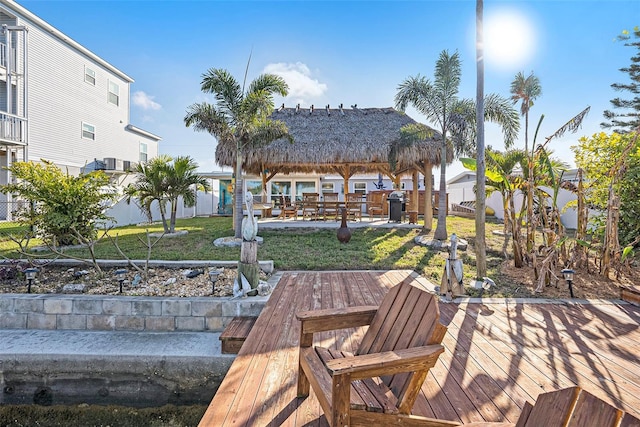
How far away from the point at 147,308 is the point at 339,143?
842 centimetres

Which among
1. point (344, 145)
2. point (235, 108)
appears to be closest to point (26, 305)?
point (235, 108)

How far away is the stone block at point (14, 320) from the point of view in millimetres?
4145

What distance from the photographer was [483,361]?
2.57 meters

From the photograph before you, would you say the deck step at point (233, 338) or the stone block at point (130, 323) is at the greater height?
the deck step at point (233, 338)

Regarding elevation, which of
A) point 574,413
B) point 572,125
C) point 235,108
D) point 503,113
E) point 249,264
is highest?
point 503,113

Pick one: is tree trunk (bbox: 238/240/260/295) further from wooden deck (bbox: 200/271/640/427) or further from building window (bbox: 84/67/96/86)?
building window (bbox: 84/67/96/86)

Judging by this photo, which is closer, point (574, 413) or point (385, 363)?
point (574, 413)

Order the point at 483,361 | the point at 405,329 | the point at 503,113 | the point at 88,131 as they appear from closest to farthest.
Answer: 1. the point at 405,329
2. the point at 483,361
3. the point at 503,113
4. the point at 88,131

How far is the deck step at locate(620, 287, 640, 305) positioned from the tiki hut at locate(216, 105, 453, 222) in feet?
19.1

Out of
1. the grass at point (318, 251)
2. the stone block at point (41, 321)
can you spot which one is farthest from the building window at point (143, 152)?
the stone block at point (41, 321)

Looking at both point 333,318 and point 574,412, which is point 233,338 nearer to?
point 333,318

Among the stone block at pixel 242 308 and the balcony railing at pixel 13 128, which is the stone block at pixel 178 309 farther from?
the balcony railing at pixel 13 128

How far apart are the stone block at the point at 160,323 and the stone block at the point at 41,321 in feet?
4.23

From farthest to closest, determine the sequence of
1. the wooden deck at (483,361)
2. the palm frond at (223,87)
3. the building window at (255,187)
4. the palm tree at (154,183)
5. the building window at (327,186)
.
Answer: the building window at (327,186), the building window at (255,187), the palm tree at (154,183), the palm frond at (223,87), the wooden deck at (483,361)
